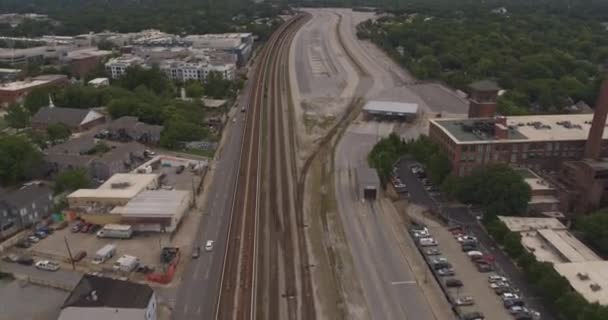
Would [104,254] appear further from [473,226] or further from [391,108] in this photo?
[391,108]

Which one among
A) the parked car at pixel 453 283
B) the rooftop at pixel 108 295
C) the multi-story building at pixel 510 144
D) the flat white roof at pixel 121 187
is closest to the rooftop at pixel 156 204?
the flat white roof at pixel 121 187

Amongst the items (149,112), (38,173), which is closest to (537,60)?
Result: (149,112)

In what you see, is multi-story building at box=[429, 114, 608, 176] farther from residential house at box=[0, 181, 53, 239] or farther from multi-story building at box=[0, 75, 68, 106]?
multi-story building at box=[0, 75, 68, 106]

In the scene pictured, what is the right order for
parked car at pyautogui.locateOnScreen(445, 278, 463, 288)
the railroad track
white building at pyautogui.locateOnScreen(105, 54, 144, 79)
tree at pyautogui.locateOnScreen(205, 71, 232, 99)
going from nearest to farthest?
the railroad track
parked car at pyautogui.locateOnScreen(445, 278, 463, 288)
tree at pyautogui.locateOnScreen(205, 71, 232, 99)
white building at pyautogui.locateOnScreen(105, 54, 144, 79)

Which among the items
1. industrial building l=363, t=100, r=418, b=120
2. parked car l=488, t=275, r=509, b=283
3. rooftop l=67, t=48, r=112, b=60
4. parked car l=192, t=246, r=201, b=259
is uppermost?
rooftop l=67, t=48, r=112, b=60

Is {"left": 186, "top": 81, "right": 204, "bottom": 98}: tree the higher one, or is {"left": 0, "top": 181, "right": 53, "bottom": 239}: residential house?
{"left": 186, "top": 81, "right": 204, "bottom": 98}: tree

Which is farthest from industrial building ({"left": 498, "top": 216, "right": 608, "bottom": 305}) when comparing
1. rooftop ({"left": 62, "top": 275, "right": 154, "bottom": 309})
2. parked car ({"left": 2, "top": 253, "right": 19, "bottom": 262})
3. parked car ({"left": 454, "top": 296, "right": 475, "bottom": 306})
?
parked car ({"left": 2, "top": 253, "right": 19, "bottom": 262})

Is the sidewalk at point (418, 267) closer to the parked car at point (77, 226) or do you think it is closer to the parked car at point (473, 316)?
the parked car at point (473, 316)
